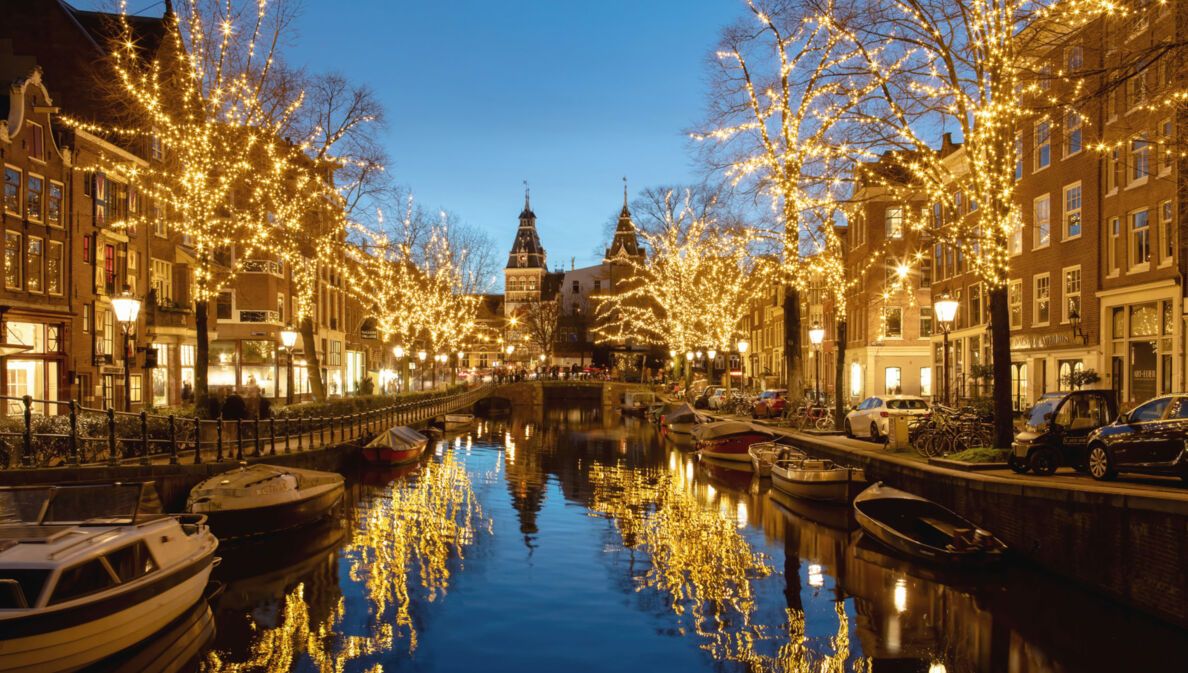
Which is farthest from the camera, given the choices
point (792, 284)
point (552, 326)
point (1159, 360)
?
point (552, 326)

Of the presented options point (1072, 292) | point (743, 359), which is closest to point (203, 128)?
point (1072, 292)

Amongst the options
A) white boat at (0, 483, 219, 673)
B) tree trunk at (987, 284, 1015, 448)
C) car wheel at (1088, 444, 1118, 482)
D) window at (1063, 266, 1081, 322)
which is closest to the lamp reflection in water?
white boat at (0, 483, 219, 673)

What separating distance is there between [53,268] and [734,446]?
85.0 ft

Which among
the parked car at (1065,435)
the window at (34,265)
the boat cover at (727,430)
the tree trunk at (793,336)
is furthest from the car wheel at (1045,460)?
the window at (34,265)

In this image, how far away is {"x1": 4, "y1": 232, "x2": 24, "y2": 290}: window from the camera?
2844 cm

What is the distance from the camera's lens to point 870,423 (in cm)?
2941

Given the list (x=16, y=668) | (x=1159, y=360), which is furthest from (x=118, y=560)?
(x=1159, y=360)

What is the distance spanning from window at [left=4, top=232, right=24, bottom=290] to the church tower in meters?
126

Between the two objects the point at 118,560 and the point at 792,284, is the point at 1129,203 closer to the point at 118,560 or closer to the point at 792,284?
the point at 792,284

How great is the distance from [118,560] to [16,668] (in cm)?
181

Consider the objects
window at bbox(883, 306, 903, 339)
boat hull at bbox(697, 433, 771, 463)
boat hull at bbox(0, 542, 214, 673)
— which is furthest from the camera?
window at bbox(883, 306, 903, 339)

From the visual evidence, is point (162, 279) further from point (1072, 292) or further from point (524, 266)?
point (524, 266)

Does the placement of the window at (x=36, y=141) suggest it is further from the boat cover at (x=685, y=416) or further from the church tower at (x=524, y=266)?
the church tower at (x=524, y=266)

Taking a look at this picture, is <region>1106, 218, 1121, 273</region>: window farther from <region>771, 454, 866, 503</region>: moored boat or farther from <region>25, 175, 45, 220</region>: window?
<region>25, 175, 45, 220</region>: window
